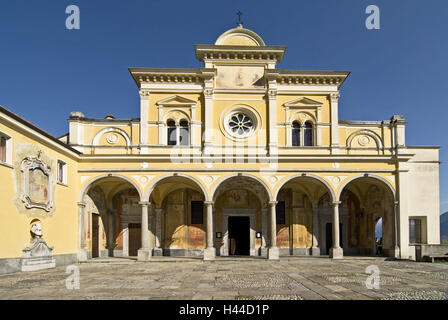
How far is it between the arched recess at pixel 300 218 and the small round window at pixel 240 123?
3.97 metres

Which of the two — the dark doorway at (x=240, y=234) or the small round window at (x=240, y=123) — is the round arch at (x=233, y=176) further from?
the dark doorway at (x=240, y=234)

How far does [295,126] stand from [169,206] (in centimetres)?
861

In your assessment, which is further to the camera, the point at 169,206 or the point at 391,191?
the point at 169,206

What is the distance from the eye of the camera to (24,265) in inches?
554

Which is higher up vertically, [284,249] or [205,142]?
[205,142]

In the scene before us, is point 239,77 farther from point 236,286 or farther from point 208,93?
point 236,286

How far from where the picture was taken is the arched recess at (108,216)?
Result: 64.2ft

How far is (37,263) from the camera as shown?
14.8 meters

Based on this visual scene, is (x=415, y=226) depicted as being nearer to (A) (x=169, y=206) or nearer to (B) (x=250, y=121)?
(B) (x=250, y=121)

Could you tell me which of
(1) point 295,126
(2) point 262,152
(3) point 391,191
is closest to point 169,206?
(2) point 262,152

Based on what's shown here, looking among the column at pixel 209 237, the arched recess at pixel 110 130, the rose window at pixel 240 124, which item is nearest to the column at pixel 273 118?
the rose window at pixel 240 124

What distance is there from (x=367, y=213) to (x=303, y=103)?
24.6 ft

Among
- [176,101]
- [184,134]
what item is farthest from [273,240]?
[176,101]

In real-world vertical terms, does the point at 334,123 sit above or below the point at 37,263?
above
